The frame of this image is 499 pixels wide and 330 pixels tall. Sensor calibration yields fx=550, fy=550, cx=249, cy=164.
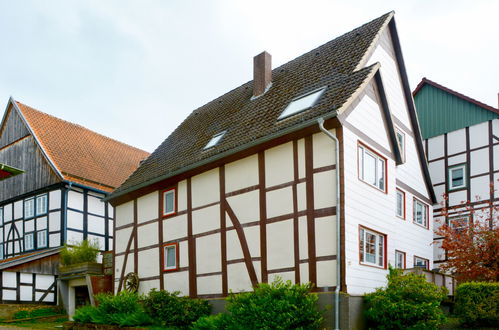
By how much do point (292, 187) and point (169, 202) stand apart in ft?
20.9

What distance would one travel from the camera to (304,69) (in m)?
20.0

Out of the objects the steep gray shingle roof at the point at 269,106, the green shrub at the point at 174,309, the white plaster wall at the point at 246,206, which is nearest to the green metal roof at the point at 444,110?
the steep gray shingle roof at the point at 269,106

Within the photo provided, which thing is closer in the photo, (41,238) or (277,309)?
(277,309)

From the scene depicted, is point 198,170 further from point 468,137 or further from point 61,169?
point 468,137

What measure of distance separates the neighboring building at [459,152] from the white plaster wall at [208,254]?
35.0 feet

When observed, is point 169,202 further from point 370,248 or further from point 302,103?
point 370,248

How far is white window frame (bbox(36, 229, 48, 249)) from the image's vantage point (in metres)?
27.5

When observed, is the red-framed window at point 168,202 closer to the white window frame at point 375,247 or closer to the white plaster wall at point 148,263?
the white plaster wall at point 148,263

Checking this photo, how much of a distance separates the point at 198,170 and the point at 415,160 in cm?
866

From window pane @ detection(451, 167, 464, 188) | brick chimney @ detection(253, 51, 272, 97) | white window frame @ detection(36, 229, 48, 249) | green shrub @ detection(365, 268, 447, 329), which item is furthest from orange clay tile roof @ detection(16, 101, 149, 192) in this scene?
green shrub @ detection(365, 268, 447, 329)

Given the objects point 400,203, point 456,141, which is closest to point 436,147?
point 456,141

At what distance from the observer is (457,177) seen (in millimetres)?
25078

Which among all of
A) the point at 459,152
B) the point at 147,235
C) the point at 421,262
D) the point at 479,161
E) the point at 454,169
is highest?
the point at 459,152

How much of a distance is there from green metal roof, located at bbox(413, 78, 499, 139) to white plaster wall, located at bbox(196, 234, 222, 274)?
44.6 feet
